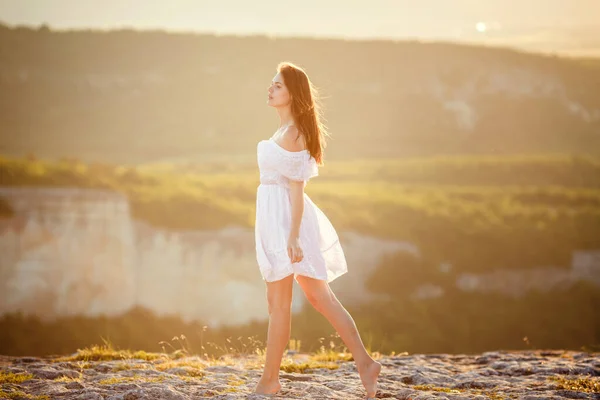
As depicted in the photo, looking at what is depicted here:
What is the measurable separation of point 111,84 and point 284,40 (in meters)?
15.6

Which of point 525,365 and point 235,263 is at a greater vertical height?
point 235,263

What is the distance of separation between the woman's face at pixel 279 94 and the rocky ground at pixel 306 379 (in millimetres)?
1975

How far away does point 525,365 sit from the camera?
22.8 feet

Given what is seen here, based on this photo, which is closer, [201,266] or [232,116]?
[201,266]

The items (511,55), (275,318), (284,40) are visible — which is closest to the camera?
(275,318)

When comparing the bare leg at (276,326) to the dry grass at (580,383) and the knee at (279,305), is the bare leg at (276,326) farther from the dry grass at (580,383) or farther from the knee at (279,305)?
the dry grass at (580,383)

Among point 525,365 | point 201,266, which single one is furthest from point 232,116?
point 525,365

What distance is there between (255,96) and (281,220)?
54833 mm

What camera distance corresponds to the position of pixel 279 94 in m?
5.31

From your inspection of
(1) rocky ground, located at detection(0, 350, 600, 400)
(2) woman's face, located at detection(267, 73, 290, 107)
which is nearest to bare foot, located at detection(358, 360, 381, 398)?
(1) rocky ground, located at detection(0, 350, 600, 400)

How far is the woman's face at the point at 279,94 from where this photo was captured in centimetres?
531

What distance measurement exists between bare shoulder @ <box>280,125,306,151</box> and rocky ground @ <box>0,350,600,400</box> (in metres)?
1.68

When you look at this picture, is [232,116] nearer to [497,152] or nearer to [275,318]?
[497,152]

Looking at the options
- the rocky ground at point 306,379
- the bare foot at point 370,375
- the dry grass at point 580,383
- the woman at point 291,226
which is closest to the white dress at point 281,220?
the woman at point 291,226
